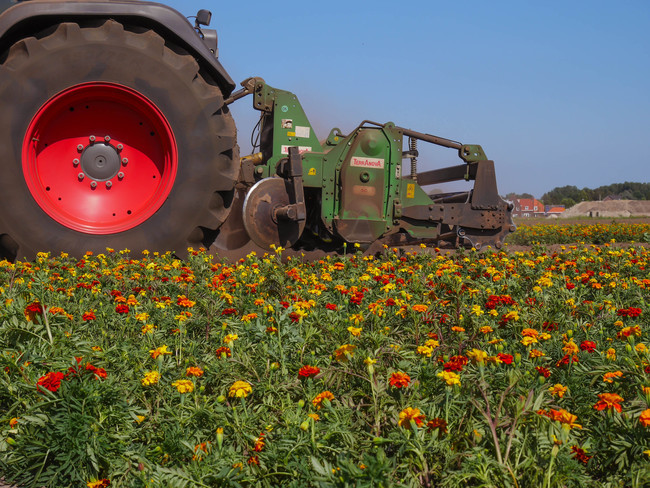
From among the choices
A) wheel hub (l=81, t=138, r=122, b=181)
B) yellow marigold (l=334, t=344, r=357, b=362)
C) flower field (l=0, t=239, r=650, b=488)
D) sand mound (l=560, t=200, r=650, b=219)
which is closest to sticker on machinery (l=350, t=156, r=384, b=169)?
wheel hub (l=81, t=138, r=122, b=181)

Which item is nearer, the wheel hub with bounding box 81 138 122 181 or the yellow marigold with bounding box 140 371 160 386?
the yellow marigold with bounding box 140 371 160 386

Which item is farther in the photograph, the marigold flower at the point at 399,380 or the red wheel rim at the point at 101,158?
the red wheel rim at the point at 101,158

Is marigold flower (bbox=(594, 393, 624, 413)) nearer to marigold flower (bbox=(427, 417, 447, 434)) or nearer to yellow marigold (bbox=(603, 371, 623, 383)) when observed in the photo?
yellow marigold (bbox=(603, 371, 623, 383))

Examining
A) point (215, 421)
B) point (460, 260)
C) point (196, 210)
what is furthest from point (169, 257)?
point (215, 421)

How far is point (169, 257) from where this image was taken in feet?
17.5

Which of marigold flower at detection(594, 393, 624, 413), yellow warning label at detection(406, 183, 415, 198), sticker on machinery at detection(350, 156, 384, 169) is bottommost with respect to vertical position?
marigold flower at detection(594, 393, 624, 413)

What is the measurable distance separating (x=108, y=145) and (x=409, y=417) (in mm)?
4707

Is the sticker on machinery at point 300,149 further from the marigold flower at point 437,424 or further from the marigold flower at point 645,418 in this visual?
the marigold flower at point 645,418

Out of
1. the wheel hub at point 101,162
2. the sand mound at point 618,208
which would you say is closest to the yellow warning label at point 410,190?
the wheel hub at point 101,162

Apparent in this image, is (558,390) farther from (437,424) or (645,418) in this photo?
(437,424)

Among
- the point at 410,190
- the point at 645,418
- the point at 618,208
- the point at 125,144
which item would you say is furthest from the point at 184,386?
the point at 618,208

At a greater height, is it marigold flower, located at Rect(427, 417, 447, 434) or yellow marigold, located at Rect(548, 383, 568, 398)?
yellow marigold, located at Rect(548, 383, 568, 398)

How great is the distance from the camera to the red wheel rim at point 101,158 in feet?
17.6

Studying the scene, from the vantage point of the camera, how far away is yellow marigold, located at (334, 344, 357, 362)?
7.36ft
